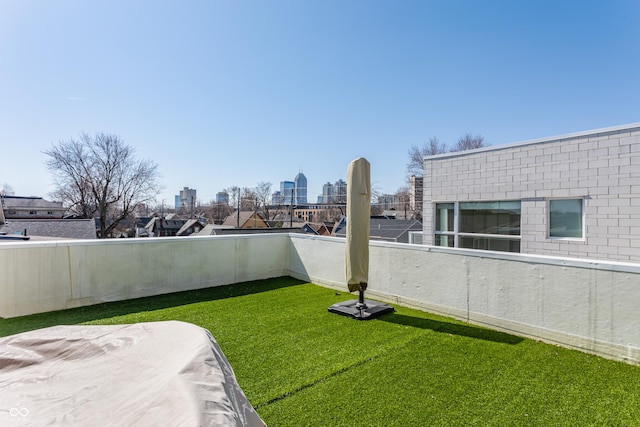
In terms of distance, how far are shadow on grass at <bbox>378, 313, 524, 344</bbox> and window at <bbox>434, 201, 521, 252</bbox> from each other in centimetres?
312

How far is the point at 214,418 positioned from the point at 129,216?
32.7 metres

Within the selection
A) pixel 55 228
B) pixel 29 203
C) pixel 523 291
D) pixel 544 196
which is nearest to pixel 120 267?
pixel 523 291

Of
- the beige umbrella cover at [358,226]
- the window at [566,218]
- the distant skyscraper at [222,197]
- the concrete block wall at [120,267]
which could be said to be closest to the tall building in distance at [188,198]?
the distant skyscraper at [222,197]

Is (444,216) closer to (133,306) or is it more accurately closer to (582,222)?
(582,222)

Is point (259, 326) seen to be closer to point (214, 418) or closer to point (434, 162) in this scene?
point (214, 418)

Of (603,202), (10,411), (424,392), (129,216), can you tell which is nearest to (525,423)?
(424,392)

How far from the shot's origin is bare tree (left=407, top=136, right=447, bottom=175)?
30359 mm

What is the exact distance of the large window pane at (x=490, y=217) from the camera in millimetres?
6527

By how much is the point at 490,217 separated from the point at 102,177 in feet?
99.0

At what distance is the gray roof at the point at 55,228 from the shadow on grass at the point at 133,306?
10846mm

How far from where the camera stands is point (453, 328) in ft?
13.8

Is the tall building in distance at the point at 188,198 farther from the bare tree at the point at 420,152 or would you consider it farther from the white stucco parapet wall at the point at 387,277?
the white stucco parapet wall at the point at 387,277

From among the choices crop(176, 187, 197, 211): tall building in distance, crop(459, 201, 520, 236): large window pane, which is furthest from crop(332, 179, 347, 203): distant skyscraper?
crop(176, 187, 197, 211): tall building in distance

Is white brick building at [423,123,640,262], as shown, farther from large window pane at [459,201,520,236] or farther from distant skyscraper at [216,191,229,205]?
distant skyscraper at [216,191,229,205]
